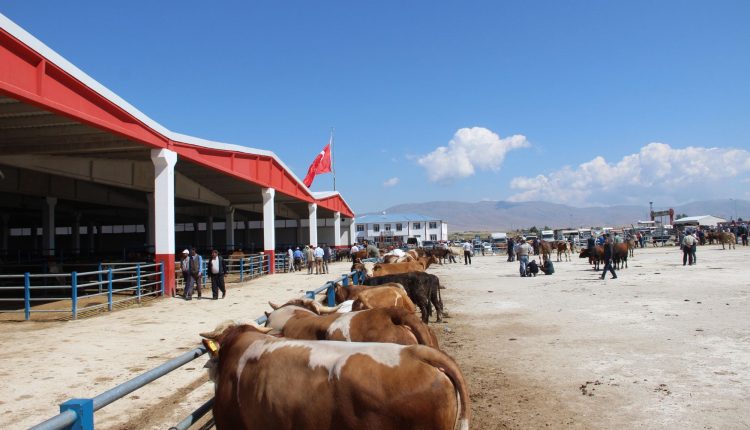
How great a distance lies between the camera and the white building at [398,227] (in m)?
94.1

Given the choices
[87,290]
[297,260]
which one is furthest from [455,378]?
[297,260]

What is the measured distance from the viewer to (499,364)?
8.09 m

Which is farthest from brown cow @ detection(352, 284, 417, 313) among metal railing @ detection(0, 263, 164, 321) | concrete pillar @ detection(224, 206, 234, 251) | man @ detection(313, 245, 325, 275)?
concrete pillar @ detection(224, 206, 234, 251)

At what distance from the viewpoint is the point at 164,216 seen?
17.8m

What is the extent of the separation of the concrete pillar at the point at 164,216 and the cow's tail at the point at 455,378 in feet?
52.4

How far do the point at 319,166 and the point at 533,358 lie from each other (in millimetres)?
33557

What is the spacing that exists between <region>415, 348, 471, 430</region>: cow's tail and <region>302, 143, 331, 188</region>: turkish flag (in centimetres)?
3615

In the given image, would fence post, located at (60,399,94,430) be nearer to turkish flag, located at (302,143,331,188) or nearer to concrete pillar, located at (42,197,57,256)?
concrete pillar, located at (42,197,57,256)

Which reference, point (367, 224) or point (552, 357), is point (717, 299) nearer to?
point (552, 357)

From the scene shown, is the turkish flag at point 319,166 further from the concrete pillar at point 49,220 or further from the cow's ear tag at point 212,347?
the cow's ear tag at point 212,347

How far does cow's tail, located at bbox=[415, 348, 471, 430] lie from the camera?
10.8 feet

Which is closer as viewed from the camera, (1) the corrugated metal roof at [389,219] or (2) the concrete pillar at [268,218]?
(2) the concrete pillar at [268,218]

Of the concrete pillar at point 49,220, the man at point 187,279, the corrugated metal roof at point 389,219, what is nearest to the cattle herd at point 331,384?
the man at point 187,279

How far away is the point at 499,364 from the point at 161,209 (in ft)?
45.4
